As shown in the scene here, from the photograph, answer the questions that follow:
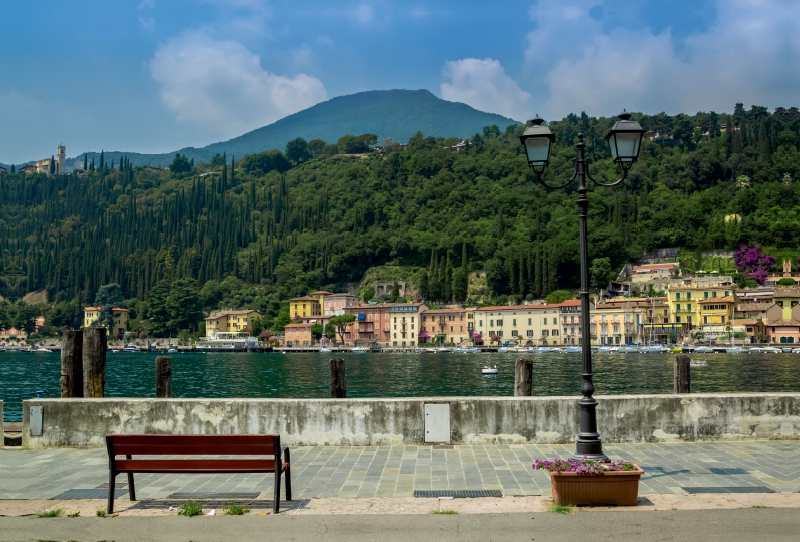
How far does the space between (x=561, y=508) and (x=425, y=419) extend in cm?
421

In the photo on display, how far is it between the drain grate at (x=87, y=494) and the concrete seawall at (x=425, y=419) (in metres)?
3.17

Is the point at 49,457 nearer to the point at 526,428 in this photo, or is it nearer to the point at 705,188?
the point at 526,428

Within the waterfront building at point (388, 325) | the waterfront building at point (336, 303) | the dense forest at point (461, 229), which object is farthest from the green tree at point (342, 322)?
the dense forest at point (461, 229)

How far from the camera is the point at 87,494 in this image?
A: 26.1ft

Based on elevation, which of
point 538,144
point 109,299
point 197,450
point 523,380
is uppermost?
point 109,299

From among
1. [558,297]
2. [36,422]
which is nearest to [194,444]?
[36,422]

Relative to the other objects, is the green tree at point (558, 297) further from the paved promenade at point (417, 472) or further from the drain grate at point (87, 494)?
the drain grate at point (87, 494)

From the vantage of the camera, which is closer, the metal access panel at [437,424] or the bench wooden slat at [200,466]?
the bench wooden slat at [200,466]

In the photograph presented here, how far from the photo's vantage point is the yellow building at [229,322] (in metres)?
152

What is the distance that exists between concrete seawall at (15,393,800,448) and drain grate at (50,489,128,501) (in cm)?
317

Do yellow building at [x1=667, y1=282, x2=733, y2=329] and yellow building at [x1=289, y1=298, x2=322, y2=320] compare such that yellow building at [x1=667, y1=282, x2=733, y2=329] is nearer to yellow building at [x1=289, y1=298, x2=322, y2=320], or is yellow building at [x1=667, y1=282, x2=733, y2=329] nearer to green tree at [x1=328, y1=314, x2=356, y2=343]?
green tree at [x1=328, y1=314, x2=356, y2=343]

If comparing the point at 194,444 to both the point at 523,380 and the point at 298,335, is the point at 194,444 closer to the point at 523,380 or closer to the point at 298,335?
the point at 523,380

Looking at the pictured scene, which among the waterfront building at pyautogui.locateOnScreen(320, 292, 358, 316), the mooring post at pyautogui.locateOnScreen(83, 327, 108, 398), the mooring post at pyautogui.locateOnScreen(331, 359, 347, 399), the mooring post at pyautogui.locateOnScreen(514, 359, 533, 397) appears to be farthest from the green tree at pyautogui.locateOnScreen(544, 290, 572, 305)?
the mooring post at pyautogui.locateOnScreen(83, 327, 108, 398)

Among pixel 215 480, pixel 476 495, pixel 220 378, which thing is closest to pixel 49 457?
pixel 215 480
